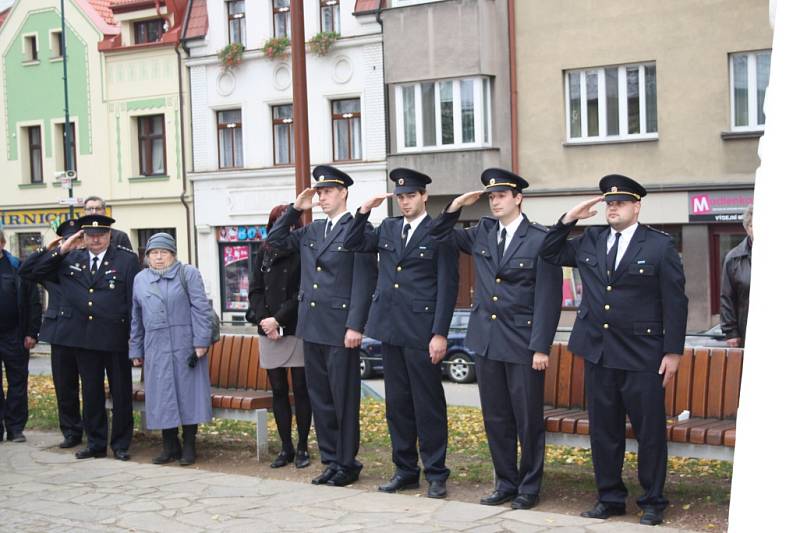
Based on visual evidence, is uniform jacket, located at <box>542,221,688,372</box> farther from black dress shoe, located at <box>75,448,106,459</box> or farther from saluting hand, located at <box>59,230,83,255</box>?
black dress shoe, located at <box>75,448,106,459</box>

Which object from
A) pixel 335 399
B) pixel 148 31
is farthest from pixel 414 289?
pixel 148 31

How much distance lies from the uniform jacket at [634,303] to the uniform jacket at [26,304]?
565 centimetres

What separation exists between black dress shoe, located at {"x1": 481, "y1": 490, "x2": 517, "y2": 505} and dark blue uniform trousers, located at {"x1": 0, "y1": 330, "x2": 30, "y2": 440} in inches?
203

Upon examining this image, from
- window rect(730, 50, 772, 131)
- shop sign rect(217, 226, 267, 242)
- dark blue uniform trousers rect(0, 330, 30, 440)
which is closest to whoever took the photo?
dark blue uniform trousers rect(0, 330, 30, 440)

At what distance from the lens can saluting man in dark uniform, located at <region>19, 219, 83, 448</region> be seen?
9477 mm

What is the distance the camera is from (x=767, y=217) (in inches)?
59.5

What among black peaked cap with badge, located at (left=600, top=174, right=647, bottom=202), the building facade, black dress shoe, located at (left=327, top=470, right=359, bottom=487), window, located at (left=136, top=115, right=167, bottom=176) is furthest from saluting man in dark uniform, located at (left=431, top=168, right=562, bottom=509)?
window, located at (left=136, top=115, right=167, bottom=176)

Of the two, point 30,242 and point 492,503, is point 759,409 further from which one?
point 30,242

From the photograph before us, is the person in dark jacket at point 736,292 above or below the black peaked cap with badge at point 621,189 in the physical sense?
below

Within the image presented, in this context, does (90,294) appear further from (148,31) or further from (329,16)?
(148,31)

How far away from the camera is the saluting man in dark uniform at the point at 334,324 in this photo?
25.8 feet

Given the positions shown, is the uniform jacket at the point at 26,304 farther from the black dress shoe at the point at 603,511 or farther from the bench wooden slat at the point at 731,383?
the bench wooden slat at the point at 731,383

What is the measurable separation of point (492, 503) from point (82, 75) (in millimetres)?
34326

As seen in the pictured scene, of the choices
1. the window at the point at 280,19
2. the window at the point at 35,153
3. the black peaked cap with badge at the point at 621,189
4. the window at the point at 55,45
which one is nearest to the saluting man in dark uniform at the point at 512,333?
the black peaked cap with badge at the point at 621,189
